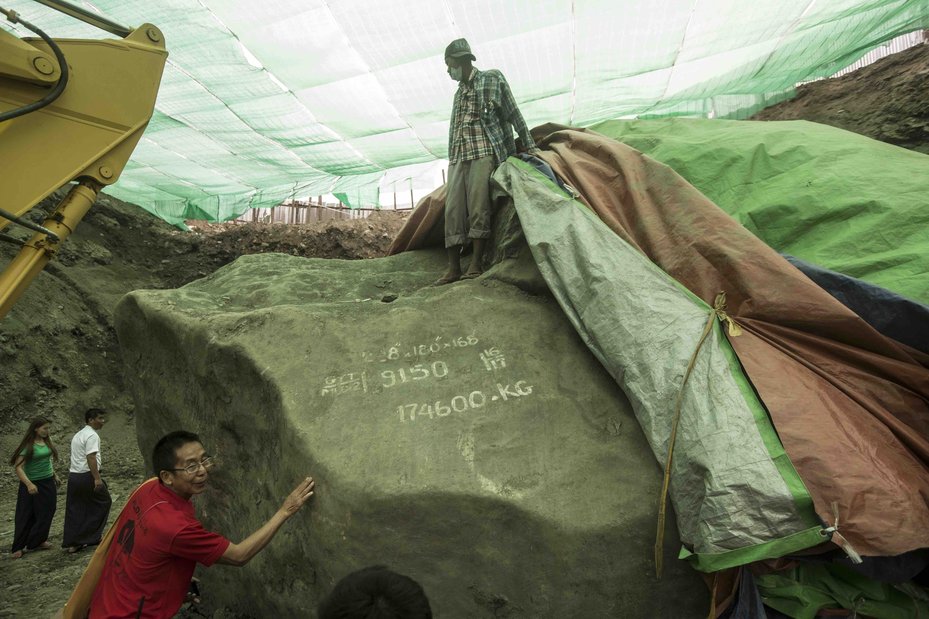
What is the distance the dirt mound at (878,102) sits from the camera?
425 centimetres

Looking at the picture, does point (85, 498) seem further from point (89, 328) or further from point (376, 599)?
point (376, 599)

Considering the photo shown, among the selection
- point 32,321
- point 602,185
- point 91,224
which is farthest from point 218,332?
point 91,224

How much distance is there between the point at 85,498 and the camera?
157 inches

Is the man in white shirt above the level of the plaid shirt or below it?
below

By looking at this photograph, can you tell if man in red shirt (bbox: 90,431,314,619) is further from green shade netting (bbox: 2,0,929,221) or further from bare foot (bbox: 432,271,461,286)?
green shade netting (bbox: 2,0,929,221)

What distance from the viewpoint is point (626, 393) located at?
2.18 meters

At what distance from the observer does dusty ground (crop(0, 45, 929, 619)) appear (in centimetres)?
419

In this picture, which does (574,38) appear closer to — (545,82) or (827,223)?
(545,82)

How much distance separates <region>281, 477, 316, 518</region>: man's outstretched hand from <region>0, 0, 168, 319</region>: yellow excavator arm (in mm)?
1166

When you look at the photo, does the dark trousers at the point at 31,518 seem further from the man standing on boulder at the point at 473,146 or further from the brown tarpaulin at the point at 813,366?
the brown tarpaulin at the point at 813,366

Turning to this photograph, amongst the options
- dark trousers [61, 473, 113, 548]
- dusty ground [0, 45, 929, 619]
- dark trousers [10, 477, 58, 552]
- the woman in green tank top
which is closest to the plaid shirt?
dusty ground [0, 45, 929, 619]

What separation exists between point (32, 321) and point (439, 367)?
19.1 ft

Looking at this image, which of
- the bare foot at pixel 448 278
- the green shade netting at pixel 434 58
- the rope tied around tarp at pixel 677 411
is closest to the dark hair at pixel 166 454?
the rope tied around tarp at pixel 677 411

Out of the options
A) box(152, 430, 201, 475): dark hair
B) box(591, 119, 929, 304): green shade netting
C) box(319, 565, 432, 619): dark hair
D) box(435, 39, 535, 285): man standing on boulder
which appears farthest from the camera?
box(435, 39, 535, 285): man standing on boulder
